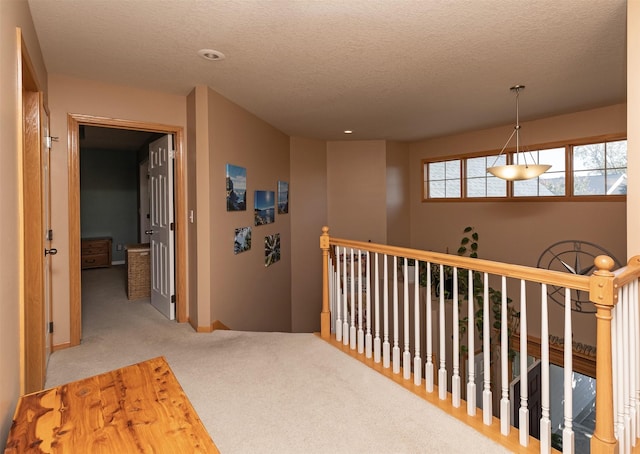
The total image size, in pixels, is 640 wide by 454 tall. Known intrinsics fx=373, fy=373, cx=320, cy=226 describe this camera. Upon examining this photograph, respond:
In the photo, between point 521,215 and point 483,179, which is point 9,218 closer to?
point 521,215

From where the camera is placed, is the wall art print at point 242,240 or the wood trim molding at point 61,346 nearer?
the wood trim molding at point 61,346

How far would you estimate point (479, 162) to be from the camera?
578 centimetres

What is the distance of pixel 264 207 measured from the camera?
192 inches

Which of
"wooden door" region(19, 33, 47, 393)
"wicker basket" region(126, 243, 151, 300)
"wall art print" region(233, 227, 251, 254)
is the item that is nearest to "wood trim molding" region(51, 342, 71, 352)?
"wooden door" region(19, 33, 47, 393)

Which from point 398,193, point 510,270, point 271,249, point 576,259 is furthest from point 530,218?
point 510,270

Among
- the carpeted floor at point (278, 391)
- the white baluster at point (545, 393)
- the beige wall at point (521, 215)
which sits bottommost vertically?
the carpeted floor at point (278, 391)

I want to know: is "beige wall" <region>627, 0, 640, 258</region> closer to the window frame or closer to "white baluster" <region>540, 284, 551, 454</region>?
"white baluster" <region>540, 284, 551, 454</region>

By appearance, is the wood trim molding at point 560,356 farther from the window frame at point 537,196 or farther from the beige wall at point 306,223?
the beige wall at point 306,223

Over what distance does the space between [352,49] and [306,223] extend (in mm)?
3660

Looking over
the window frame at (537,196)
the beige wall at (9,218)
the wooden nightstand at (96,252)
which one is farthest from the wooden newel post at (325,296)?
the wooden nightstand at (96,252)

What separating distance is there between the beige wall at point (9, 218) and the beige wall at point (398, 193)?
5.26m

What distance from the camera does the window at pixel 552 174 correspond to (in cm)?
444

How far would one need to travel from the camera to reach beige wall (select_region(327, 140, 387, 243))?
632cm

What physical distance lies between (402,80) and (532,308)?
11.7ft
